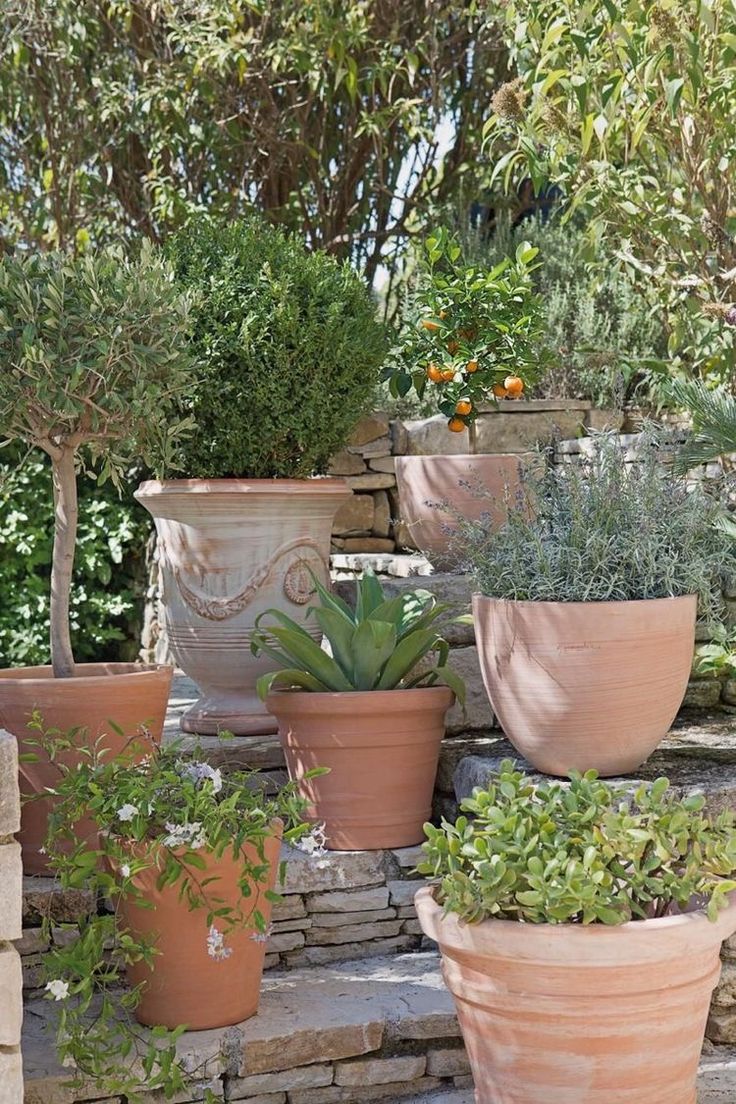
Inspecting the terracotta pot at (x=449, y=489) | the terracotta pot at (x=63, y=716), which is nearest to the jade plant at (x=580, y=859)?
the terracotta pot at (x=63, y=716)

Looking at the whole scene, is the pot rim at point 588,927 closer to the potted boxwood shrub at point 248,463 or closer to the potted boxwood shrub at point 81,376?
the potted boxwood shrub at point 81,376

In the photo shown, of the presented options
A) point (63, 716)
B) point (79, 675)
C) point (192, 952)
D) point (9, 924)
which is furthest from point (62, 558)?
point (9, 924)

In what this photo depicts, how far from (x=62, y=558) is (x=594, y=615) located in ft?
4.31

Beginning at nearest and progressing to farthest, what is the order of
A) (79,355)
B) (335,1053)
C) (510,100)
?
(335,1053) < (79,355) < (510,100)

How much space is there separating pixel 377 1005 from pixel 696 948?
0.77 metres

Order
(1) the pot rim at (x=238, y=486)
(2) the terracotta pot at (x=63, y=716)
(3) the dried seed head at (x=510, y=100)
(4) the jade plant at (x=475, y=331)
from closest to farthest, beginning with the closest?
(2) the terracotta pot at (x=63, y=716), (1) the pot rim at (x=238, y=486), (4) the jade plant at (x=475, y=331), (3) the dried seed head at (x=510, y=100)

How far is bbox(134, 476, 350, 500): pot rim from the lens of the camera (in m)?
3.55

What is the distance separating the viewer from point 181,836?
8.07 feet

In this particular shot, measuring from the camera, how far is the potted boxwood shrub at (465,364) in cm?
386

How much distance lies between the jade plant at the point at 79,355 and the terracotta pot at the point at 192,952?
80 centimetres

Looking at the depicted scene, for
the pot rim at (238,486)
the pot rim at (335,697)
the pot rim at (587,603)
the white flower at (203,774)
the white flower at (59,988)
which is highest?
the pot rim at (238,486)

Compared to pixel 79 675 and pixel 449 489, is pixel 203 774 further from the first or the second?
pixel 449 489

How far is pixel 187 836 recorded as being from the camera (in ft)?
8.09

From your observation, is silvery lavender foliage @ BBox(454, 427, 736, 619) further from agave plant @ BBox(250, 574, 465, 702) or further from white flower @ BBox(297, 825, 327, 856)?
white flower @ BBox(297, 825, 327, 856)
